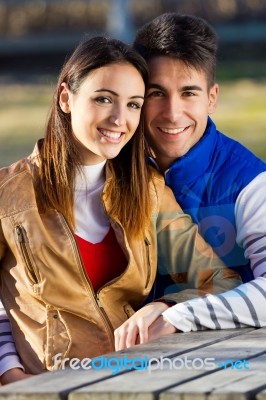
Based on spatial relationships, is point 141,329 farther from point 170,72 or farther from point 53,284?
point 170,72

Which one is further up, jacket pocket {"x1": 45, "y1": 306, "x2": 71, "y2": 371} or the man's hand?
jacket pocket {"x1": 45, "y1": 306, "x2": 71, "y2": 371}

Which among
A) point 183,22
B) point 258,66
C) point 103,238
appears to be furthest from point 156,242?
point 258,66

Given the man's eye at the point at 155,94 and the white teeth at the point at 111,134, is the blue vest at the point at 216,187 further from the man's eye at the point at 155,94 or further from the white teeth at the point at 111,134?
the white teeth at the point at 111,134

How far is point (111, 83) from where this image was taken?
3135mm

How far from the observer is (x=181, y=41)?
3.41m

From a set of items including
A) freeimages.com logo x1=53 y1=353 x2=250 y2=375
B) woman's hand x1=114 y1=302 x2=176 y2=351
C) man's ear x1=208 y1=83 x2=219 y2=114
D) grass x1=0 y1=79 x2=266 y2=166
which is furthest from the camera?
grass x1=0 y1=79 x2=266 y2=166

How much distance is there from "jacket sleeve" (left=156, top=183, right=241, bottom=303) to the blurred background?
8986 mm

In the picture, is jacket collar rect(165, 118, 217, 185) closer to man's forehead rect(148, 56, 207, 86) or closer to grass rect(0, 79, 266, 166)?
man's forehead rect(148, 56, 207, 86)

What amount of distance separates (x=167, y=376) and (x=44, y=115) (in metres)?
8.99

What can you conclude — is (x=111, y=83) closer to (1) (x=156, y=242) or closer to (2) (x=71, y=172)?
(2) (x=71, y=172)

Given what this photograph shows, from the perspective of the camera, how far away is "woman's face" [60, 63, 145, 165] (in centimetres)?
312

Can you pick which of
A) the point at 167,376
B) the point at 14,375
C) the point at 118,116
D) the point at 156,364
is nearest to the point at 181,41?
the point at 118,116

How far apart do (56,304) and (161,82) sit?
31.8 inches

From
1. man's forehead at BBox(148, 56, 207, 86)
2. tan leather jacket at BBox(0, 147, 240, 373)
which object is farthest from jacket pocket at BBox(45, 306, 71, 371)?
man's forehead at BBox(148, 56, 207, 86)
